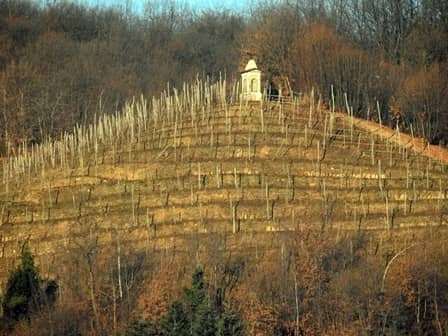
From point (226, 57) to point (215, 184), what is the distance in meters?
38.4

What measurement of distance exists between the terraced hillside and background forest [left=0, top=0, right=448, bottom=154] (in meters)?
6.36

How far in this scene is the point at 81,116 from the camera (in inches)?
2109

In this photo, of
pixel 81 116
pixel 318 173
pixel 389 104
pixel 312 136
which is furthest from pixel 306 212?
pixel 81 116

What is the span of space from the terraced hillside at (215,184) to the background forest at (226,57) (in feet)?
20.9

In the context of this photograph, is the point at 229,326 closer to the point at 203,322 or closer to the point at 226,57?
the point at 203,322

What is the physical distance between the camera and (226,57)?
230ft

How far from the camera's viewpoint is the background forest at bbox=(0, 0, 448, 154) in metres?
46.9

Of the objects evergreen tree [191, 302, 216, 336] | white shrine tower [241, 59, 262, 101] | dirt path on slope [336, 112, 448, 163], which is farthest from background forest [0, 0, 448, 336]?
white shrine tower [241, 59, 262, 101]

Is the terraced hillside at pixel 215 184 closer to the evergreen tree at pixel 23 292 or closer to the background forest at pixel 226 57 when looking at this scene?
the evergreen tree at pixel 23 292

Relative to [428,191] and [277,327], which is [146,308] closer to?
[277,327]

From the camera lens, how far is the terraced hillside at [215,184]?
30.5 metres

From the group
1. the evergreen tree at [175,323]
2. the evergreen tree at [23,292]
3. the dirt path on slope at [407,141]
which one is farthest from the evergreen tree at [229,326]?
the dirt path on slope at [407,141]

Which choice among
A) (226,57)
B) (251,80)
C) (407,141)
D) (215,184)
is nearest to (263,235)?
(215,184)

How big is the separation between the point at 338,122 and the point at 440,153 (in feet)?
16.1
